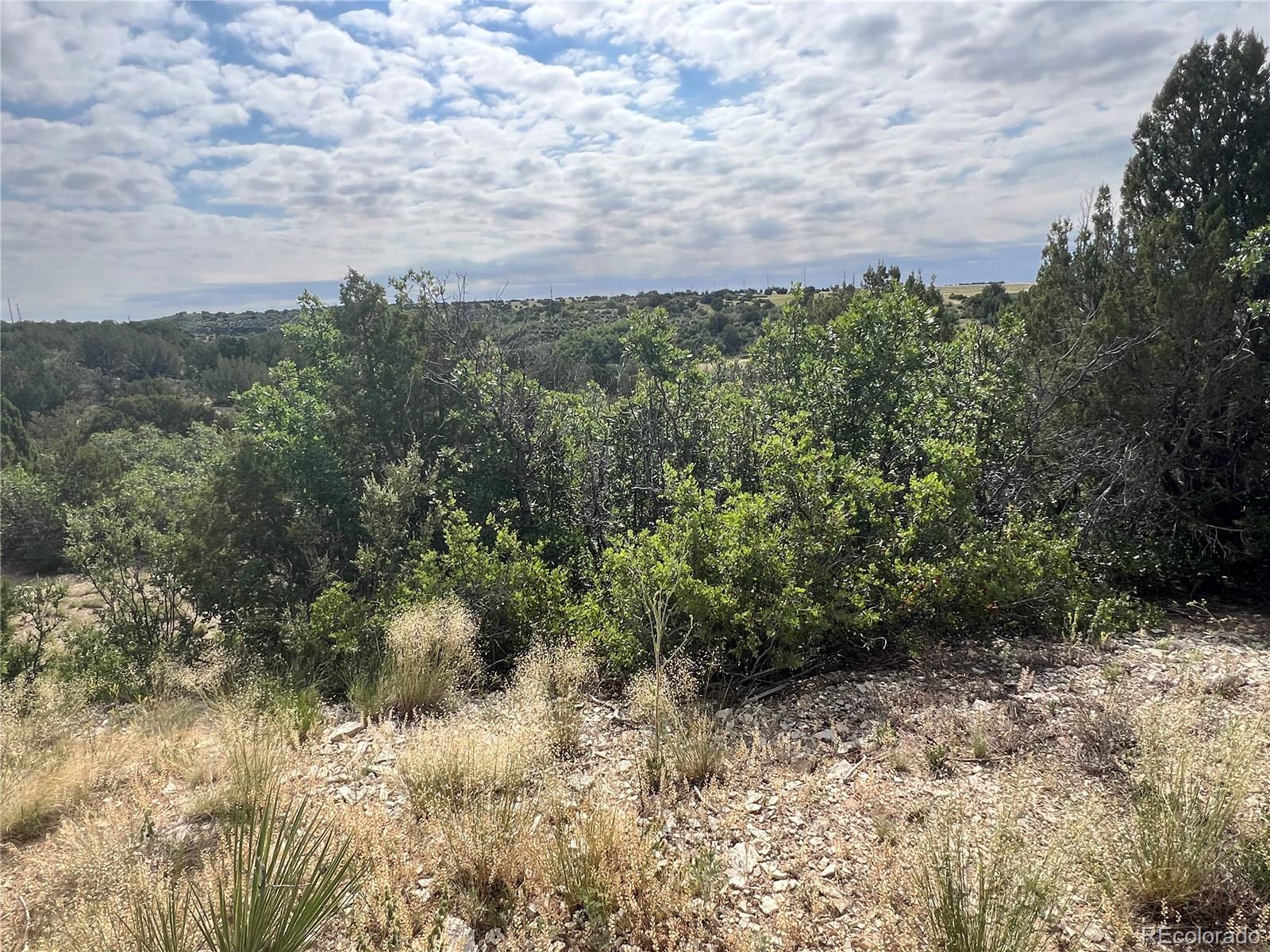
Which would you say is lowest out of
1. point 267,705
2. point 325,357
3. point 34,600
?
point 34,600

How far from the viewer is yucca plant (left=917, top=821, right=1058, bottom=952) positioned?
211 cm

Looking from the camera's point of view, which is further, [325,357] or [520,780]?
[325,357]

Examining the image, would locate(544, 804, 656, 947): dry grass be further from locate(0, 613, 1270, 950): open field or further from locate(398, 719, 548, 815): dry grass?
locate(398, 719, 548, 815): dry grass

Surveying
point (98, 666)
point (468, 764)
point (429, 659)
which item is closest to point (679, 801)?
point (468, 764)

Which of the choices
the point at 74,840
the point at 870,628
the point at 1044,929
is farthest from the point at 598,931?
the point at 870,628

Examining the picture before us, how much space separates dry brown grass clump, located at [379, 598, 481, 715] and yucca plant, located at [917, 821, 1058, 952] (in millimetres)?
3593

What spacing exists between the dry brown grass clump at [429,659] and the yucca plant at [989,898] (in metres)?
3.59

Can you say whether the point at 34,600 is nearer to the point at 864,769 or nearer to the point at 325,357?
the point at 325,357

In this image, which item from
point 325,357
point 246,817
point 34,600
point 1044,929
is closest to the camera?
point 1044,929

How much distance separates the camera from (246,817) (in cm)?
331

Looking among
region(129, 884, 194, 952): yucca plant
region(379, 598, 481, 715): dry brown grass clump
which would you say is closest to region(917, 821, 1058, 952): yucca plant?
region(129, 884, 194, 952): yucca plant

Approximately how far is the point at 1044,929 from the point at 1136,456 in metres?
6.02

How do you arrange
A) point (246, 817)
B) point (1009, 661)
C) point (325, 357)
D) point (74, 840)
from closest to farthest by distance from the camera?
point (74, 840), point (246, 817), point (1009, 661), point (325, 357)

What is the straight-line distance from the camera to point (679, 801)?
3432mm
